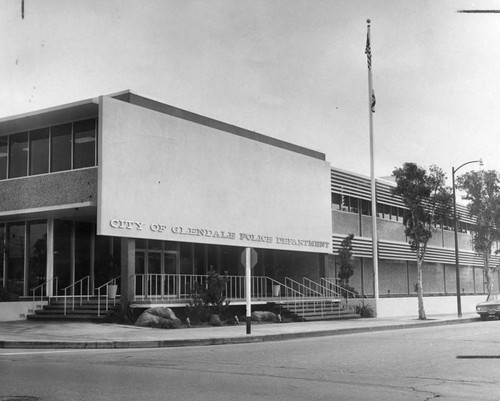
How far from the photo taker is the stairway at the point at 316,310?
29739mm

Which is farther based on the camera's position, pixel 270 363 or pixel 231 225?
pixel 231 225

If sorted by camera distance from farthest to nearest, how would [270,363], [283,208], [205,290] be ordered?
[283,208], [205,290], [270,363]

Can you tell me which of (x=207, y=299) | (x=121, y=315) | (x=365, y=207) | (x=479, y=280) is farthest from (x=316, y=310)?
(x=479, y=280)

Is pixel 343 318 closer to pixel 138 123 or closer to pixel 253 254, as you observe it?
pixel 253 254

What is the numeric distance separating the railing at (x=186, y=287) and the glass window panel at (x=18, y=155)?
6.25 metres

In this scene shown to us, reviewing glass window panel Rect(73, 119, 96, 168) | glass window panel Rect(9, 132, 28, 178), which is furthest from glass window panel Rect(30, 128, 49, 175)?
glass window panel Rect(73, 119, 96, 168)

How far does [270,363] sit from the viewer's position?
42.2 feet

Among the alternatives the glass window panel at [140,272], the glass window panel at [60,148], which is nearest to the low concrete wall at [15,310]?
the glass window panel at [140,272]

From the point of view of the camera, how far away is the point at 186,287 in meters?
28.8

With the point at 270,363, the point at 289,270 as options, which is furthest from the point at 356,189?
the point at 270,363

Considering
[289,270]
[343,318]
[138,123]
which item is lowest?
[343,318]

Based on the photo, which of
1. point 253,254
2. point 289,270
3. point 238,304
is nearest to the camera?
point 253,254

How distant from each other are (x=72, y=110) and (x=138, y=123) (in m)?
2.42

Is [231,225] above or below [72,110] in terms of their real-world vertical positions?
below
